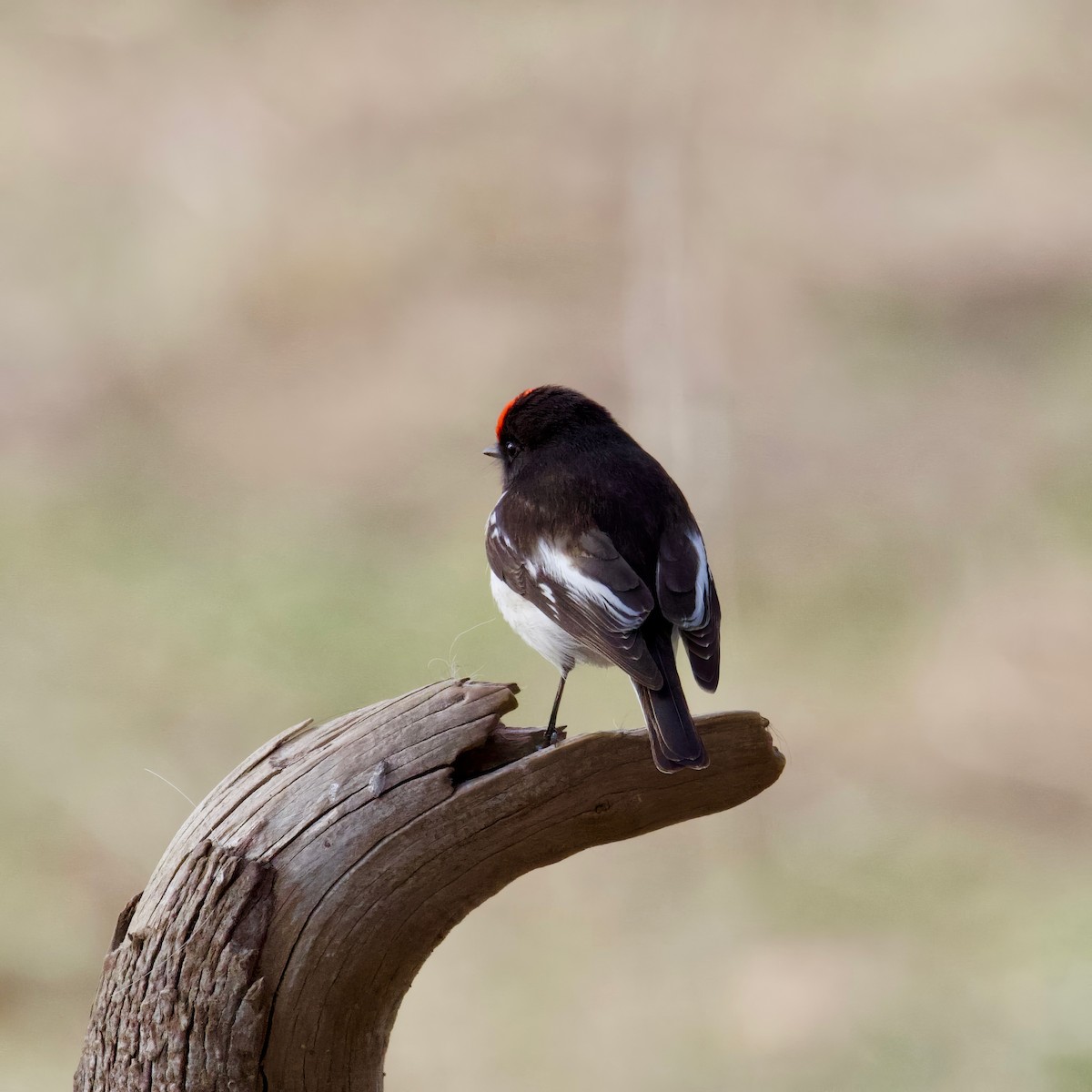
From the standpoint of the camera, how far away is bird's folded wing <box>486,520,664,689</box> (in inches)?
103

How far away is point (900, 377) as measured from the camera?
611cm

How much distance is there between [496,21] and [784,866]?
416 centimetres

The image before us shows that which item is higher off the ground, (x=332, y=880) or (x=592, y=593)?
(x=592, y=593)

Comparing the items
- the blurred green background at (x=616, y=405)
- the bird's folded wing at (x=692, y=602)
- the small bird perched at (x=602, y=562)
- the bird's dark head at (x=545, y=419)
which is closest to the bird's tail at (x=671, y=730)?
the small bird perched at (x=602, y=562)

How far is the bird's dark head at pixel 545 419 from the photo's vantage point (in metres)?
3.29

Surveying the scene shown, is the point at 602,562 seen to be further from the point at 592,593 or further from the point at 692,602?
the point at 692,602

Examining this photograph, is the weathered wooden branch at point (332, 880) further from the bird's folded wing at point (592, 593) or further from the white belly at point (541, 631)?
the white belly at point (541, 631)

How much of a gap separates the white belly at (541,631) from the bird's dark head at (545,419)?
404 millimetres

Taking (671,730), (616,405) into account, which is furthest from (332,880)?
(616,405)

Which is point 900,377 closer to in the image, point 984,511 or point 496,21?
point 984,511

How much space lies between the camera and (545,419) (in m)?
3.29

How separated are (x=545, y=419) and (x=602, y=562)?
0.64 metres

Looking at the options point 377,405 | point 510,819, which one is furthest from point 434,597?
point 510,819

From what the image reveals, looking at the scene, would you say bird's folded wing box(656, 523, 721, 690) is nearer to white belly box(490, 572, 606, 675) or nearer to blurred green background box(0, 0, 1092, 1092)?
white belly box(490, 572, 606, 675)
